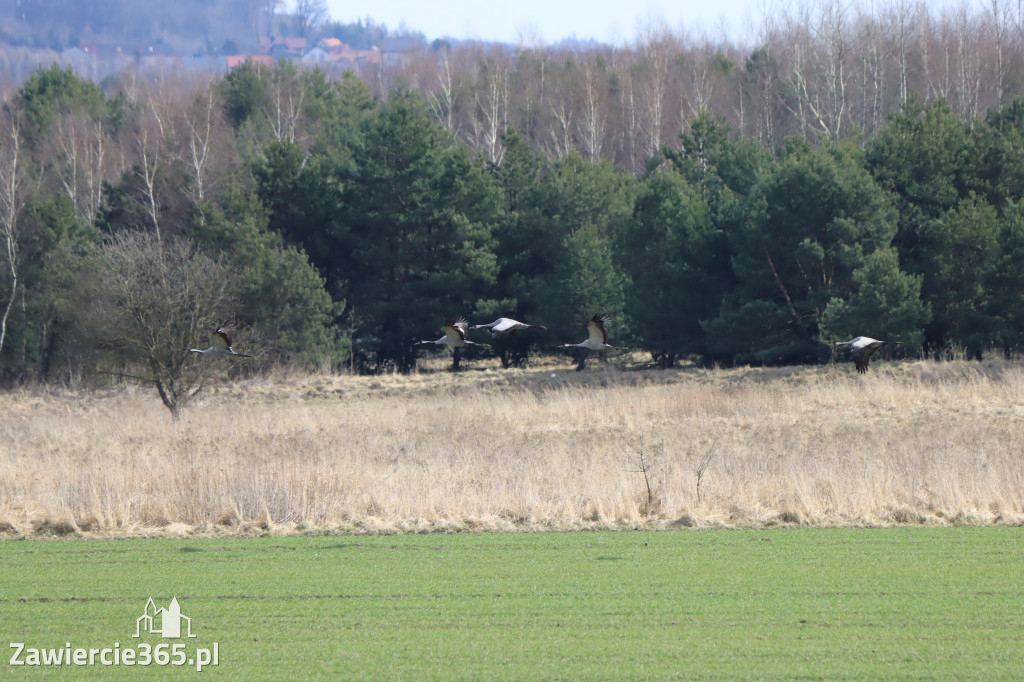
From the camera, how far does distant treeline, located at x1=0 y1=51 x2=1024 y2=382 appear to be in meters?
31.7

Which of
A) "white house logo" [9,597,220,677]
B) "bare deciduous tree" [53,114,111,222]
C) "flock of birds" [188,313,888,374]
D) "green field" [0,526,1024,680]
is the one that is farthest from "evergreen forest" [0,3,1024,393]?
"white house logo" [9,597,220,677]

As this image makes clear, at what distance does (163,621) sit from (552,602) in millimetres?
3603

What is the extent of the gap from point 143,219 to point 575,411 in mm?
30418

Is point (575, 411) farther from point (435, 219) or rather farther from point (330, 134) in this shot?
A: point (330, 134)

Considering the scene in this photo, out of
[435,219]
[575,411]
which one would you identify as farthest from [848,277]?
[435,219]

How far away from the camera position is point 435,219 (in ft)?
130

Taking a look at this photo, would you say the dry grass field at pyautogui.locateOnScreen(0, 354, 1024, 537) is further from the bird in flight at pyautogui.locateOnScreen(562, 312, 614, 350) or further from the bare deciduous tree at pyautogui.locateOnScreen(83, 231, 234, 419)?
the bird in flight at pyautogui.locateOnScreen(562, 312, 614, 350)

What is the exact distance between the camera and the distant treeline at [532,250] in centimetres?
3170

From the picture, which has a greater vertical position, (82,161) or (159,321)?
(82,161)

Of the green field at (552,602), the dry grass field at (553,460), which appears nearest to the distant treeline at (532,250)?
the dry grass field at (553,460)

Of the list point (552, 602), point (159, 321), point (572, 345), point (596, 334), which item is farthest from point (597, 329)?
point (159, 321)

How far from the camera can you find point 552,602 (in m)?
10.2

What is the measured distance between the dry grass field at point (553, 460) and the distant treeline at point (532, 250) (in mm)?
3061

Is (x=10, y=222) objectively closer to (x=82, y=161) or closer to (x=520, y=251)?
(x=82, y=161)
